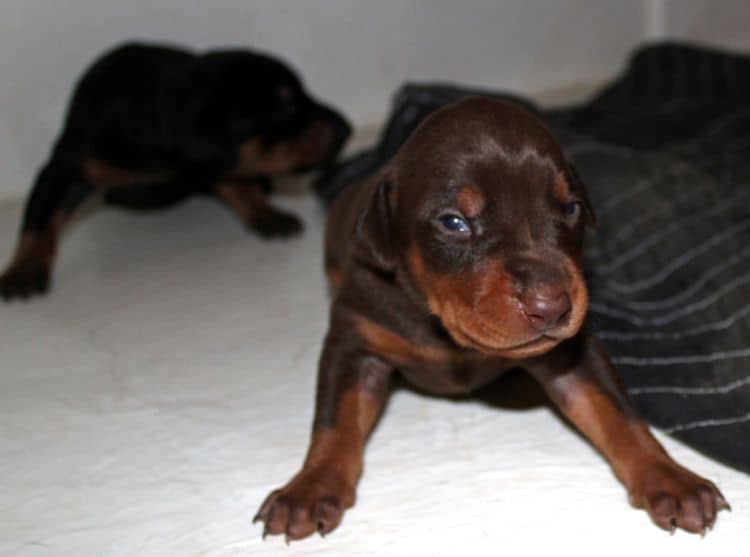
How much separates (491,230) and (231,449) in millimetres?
1216

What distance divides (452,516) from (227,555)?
63cm

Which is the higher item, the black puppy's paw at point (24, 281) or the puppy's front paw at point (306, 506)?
the puppy's front paw at point (306, 506)

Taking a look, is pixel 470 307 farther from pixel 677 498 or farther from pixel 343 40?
pixel 343 40

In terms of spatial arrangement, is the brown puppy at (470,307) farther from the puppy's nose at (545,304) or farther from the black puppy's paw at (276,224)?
the black puppy's paw at (276,224)

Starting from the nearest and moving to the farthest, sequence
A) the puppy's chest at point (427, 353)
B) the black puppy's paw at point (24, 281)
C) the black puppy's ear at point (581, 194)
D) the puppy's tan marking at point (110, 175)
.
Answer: the black puppy's ear at point (581, 194) → the puppy's chest at point (427, 353) → the black puppy's paw at point (24, 281) → the puppy's tan marking at point (110, 175)

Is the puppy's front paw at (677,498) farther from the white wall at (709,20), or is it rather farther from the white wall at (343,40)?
the white wall at (709,20)

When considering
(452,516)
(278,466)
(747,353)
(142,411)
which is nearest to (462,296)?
(452,516)

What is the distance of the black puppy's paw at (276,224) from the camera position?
541 cm

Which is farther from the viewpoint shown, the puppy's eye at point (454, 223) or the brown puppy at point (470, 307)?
the puppy's eye at point (454, 223)

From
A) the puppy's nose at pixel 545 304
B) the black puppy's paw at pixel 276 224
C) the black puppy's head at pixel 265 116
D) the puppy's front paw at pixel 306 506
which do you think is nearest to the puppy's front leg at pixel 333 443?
the puppy's front paw at pixel 306 506

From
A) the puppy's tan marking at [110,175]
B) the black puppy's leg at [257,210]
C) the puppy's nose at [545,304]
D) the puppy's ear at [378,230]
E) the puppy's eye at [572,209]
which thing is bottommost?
the black puppy's leg at [257,210]

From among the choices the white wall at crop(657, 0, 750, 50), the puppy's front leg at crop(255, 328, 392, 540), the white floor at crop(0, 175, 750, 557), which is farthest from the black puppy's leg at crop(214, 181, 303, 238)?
the white wall at crop(657, 0, 750, 50)

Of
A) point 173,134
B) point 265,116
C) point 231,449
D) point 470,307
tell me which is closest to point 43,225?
point 173,134

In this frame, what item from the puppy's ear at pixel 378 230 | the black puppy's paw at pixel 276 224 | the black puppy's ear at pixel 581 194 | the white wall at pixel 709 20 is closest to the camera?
the black puppy's ear at pixel 581 194
